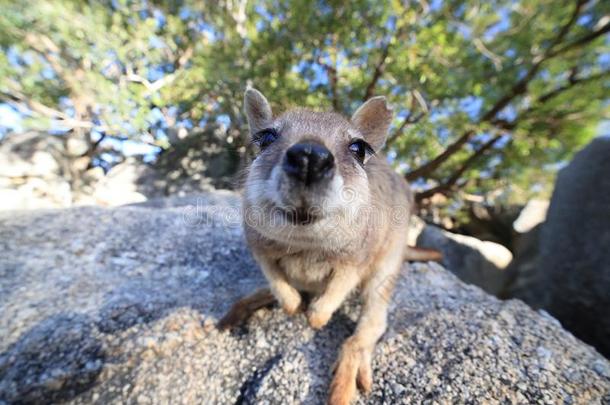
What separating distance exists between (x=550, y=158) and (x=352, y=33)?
6383 mm

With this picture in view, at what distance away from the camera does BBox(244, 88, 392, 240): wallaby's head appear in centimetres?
136

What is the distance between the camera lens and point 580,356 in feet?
6.66

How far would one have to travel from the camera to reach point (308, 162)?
1.34m

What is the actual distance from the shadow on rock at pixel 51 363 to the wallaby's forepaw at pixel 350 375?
1490 millimetres

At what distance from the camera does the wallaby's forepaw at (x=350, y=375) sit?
1.78m

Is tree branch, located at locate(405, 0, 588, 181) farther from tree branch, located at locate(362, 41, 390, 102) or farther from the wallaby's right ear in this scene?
the wallaby's right ear

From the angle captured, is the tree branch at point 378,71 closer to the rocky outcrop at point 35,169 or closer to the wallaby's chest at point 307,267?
the wallaby's chest at point 307,267

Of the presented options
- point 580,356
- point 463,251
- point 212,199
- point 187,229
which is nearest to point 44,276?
point 187,229

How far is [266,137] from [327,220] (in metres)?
0.78

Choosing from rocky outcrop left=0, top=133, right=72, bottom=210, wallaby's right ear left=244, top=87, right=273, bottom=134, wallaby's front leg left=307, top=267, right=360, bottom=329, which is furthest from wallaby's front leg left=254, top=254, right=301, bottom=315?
rocky outcrop left=0, top=133, right=72, bottom=210

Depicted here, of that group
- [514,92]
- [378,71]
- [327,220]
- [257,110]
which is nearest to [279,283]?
[327,220]

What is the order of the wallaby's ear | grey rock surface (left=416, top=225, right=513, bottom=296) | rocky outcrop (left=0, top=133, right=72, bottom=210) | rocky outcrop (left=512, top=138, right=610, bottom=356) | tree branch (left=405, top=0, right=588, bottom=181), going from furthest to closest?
rocky outcrop (left=0, top=133, right=72, bottom=210)
tree branch (left=405, top=0, right=588, bottom=181)
grey rock surface (left=416, top=225, right=513, bottom=296)
rocky outcrop (left=512, top=138, right=610, bottom=356)
the wallaby's ear

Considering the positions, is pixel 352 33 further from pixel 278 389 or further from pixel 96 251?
pixel 278 389

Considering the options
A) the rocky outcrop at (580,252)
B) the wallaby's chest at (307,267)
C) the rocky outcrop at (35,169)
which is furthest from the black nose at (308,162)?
the rocky outcrop at (35,169)
